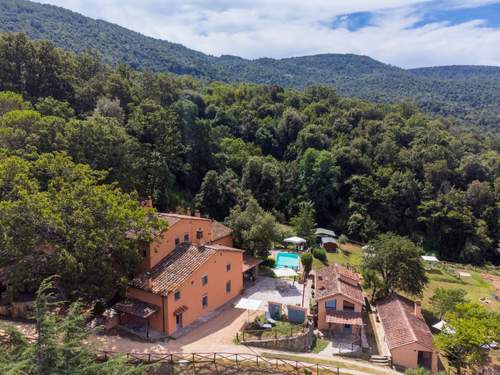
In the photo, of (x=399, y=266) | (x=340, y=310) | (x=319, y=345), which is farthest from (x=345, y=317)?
(x=399, y=266)

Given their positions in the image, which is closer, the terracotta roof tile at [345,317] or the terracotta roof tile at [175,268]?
the terracotta roof tile at [175,268]

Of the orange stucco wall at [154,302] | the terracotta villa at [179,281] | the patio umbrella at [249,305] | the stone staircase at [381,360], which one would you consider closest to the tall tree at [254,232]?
the terracotta villa at [179,281]

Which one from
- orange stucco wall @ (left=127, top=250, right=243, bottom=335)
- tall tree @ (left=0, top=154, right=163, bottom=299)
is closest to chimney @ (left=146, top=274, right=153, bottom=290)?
orange stucco wall @ (left=127, top=250, right=243, bottom=335)

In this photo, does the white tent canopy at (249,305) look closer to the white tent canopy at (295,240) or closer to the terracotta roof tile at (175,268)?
the terracotta roof tile at (175,268)

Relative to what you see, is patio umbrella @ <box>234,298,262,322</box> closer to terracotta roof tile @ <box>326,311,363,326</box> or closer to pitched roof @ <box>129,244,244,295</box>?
pitched roof @ <box>129,244,244,295</box>

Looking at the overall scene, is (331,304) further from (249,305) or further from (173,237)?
(173,237)
